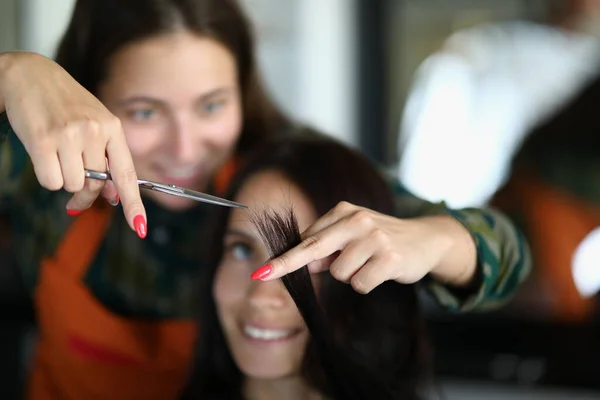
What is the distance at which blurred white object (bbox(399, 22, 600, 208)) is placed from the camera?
1343 mm

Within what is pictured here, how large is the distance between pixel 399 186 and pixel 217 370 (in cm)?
30

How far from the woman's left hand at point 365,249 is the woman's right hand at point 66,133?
0.13 metres

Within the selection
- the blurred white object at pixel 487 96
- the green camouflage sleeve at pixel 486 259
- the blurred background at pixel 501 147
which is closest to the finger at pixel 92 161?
the green camouflage sleeve at pixel 486 259

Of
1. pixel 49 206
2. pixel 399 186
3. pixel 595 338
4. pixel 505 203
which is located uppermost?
pixel 399 186

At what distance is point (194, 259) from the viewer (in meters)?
0.92

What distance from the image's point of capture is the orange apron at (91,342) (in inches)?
32.9

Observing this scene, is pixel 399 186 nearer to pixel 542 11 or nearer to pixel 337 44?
pixel 542 11

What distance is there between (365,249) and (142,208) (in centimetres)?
18

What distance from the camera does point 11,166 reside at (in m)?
0.76

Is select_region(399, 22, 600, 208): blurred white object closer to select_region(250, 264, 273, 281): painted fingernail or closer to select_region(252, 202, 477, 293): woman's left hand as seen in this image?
select_region(252, 202, 477, 293): woman's left hand

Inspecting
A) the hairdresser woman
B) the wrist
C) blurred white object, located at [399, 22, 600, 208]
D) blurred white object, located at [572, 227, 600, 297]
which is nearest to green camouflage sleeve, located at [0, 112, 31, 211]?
the hairdresser woman

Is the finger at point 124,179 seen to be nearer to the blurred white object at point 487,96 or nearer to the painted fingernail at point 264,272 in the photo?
the painted fingernail at point 264,272

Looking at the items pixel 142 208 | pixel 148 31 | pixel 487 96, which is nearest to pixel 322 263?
pixel 142 208

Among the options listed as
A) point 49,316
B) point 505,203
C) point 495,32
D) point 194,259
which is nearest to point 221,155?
point 194,259
